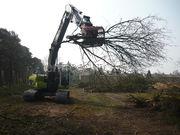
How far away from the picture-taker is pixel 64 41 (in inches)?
607

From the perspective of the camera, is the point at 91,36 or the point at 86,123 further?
the point at 91,36

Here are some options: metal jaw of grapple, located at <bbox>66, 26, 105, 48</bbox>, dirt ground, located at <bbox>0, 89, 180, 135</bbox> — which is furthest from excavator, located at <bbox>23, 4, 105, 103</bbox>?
dirt ground, located at <bbox>0, 89, 180, 135</bbox>

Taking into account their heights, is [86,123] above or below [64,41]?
below

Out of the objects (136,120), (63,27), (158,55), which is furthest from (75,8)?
(136,120)

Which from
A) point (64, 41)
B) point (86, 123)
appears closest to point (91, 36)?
point (64, 41)

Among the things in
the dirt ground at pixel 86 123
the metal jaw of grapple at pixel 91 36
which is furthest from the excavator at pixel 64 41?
the dirt ground at pixel 86 123

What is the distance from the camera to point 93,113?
12141mm

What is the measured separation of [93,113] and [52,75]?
15.6 feet

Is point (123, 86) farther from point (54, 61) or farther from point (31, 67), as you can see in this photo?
point (31, 67)

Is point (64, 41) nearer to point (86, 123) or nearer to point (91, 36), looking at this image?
point (91, 36)

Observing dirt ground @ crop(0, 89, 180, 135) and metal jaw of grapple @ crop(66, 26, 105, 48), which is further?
metal jaw of grapple @ crop(66, 26, 105, 48)

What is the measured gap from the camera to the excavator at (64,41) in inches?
545

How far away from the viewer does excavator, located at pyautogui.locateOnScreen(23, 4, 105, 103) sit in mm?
13844

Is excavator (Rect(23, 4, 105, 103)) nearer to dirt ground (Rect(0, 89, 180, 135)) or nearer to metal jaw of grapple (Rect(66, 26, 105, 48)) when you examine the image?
metal jaw of grapple (Rect(66, 26, 105, 48))
